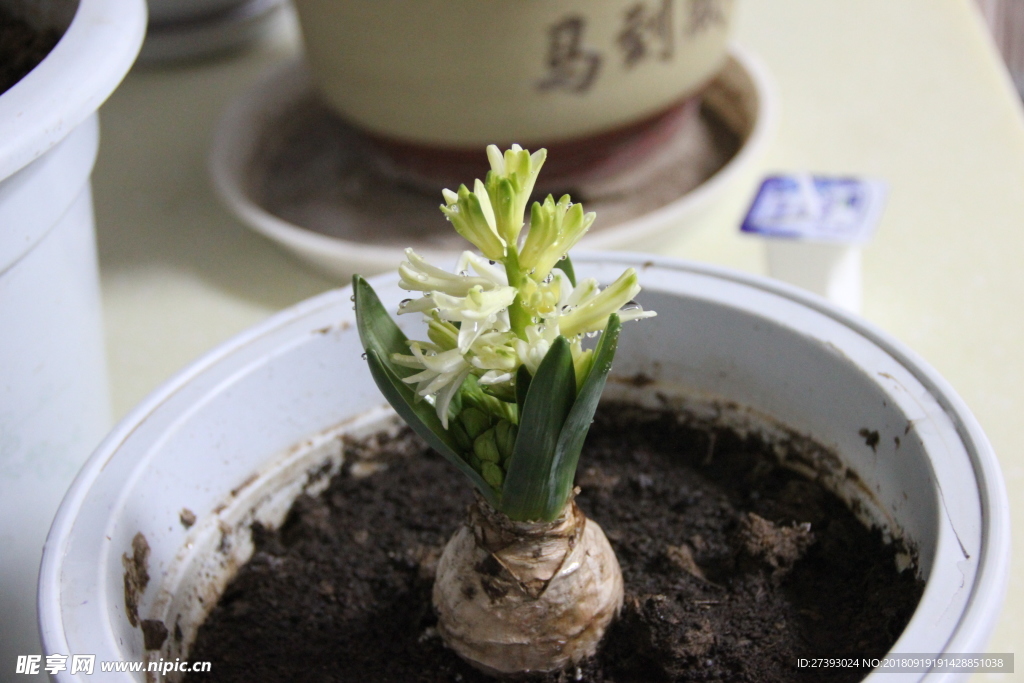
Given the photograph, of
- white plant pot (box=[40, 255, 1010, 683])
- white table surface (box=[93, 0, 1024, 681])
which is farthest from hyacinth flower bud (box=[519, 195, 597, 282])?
white table surface (box=[93, 0, 1024, 681])

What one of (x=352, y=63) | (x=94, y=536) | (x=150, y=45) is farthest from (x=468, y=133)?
(x=150, y=45)

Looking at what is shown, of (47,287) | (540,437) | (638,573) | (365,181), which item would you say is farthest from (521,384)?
(365,181)

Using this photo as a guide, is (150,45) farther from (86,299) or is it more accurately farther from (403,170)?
(86,299)

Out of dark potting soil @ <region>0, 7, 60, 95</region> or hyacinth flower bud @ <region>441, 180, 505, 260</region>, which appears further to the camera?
dark potting soil @ <region>0, 7, 60, 95</region>

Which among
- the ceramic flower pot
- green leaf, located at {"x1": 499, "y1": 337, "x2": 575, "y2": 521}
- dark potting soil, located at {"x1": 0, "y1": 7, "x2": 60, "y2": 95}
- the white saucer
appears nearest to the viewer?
green leaf, located at {"x1": 499, "y1": 337, "x2": 575, "y2": 521}

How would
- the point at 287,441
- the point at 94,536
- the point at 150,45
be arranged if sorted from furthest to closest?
the point at 150,45 → the point at 287,441 → the point at 94,536

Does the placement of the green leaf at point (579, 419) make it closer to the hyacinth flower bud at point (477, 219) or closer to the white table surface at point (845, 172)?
the hyacinth flower bud at point (477, 219)

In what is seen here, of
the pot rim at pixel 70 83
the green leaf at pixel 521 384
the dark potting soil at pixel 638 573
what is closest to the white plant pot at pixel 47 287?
the pot rim at pixel 70 83

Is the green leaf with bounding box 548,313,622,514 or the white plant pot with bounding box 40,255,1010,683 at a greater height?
the green leaf with bounding box 548,313,622,514

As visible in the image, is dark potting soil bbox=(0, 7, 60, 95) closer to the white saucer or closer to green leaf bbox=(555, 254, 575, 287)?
the white saucer
